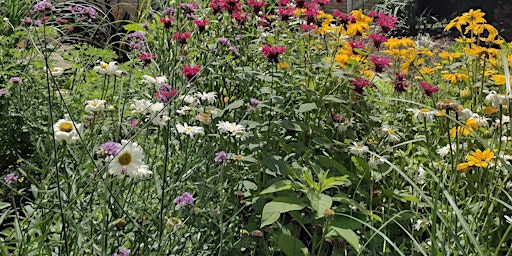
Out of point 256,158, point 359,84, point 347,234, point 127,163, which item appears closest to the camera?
point 127,163

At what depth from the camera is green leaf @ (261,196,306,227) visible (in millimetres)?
1973

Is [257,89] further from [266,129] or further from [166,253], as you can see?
[166,253]

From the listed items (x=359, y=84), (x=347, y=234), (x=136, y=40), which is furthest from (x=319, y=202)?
(x=136, y=40)

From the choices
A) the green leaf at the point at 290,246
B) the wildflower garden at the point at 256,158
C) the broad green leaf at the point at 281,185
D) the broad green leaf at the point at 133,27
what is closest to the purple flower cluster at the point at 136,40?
the wildflower garden at the point at 256,158

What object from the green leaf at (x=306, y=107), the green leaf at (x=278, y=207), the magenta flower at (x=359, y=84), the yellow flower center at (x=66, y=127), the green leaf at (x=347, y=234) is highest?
the yellow flower center at (x=66, y=127)

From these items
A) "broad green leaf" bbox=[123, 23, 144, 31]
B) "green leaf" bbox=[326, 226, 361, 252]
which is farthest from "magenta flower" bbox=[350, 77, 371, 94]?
"broad green leaf" bbox=[123, 23, 144, 31]

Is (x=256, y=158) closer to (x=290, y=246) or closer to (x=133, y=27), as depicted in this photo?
(x=290, y=246)

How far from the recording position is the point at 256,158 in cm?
238

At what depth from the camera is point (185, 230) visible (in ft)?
6.21

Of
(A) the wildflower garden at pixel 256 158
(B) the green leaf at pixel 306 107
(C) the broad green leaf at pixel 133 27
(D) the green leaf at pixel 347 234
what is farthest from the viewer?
(C) the broad green leaf at pixel 133 27

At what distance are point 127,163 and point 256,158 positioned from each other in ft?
3.20

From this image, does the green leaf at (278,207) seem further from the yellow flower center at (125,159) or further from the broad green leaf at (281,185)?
the yellow flower center at (125,159)

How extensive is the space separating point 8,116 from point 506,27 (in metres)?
8.18

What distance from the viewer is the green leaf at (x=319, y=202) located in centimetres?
194
